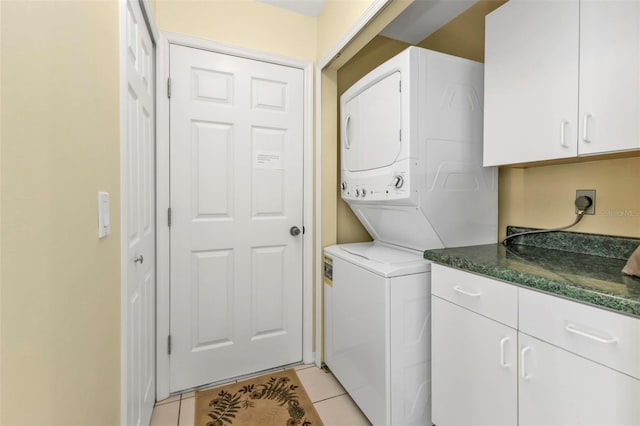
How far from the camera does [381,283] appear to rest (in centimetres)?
149

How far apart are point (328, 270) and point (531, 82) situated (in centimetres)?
151

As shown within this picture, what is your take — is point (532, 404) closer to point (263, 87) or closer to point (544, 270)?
point (544, 270)

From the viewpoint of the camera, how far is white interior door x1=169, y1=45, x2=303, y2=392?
188 cm

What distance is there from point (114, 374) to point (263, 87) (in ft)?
5.78

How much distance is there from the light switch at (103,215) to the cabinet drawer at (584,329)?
1.37 m

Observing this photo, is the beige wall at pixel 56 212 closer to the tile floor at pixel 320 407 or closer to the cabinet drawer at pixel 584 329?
the tile floor at pixel 320 407

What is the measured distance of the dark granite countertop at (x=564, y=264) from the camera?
34.0 inches

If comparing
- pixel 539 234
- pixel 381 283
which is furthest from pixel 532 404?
pixel 539 234

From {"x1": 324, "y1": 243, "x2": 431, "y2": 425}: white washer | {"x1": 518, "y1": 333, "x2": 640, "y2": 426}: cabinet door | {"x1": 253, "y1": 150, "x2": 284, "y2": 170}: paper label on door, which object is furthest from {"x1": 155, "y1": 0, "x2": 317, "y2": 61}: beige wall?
{"x1": 518, "y1": 333, "x2": 640, "y2": 426}: cabinet door

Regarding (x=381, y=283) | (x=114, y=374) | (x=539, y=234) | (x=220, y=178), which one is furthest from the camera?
(x=220, y=178)

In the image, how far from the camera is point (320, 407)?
69.4 inches

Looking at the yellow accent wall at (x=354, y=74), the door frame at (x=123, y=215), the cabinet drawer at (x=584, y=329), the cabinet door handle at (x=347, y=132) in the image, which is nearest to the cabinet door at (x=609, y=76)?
the cabinet drawer at (x=584, y=329)

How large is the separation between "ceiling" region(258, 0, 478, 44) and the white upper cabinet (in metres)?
0.60

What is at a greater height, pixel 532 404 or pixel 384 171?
pixel 384 171
